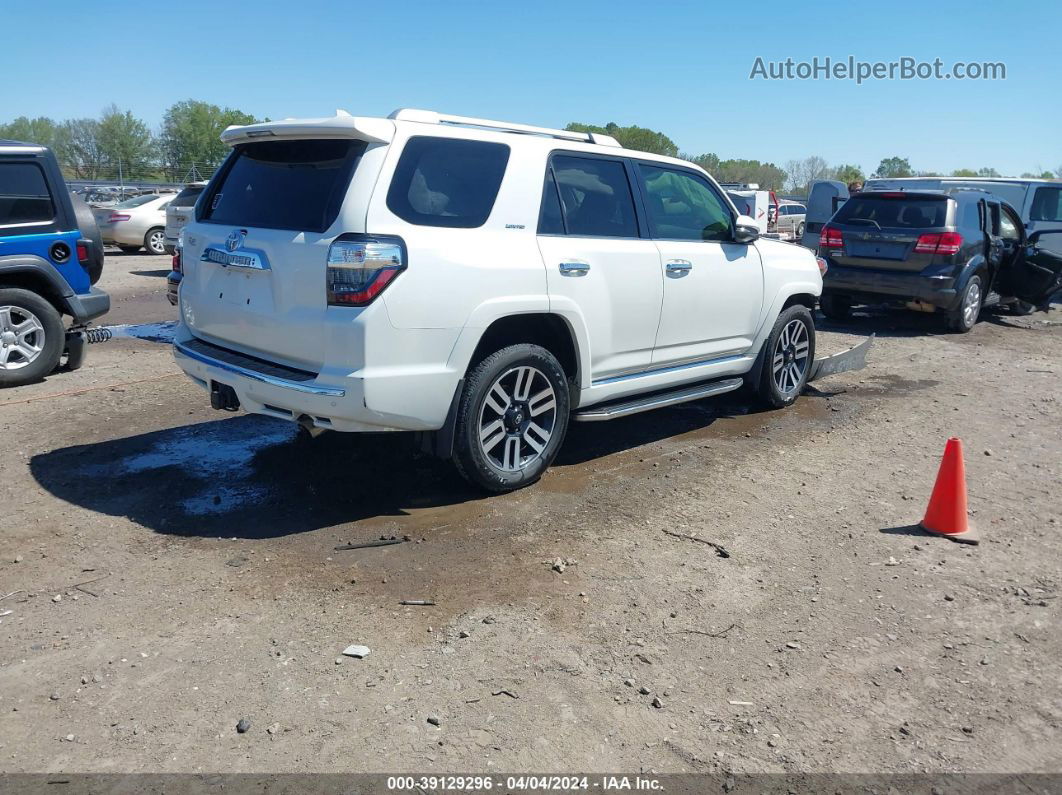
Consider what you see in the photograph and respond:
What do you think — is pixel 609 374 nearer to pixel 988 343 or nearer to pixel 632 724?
pixel 632 724

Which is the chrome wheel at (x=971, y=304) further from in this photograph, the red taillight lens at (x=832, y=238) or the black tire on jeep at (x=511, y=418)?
the black tire on jeep at (x=511, y=418)

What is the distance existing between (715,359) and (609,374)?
51.3 inches

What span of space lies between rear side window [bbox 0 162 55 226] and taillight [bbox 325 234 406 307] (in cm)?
471

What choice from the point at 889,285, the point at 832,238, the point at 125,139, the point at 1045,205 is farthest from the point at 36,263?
the point at 125,139

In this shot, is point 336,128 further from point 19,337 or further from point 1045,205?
point 1045,205

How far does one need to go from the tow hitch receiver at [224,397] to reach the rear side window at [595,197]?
7.27 feet

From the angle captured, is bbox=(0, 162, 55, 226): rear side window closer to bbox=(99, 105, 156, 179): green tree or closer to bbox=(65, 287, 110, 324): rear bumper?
bbox=(65, 287, 110, 324): rear bumper

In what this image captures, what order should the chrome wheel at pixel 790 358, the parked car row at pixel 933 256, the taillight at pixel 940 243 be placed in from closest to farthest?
the chrome wheel at pixel 790 358
the taillight at pixel 940 243
the parked car row at pixel 933 256

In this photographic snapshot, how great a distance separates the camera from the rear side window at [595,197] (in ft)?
17.9

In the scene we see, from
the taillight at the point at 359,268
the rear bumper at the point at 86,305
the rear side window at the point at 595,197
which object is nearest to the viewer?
the taillight at the point at 359,268

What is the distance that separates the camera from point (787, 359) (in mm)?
7512

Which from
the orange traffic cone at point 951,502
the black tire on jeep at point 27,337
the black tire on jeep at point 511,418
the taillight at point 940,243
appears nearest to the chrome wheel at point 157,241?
the black tire on jeep at point 27,337

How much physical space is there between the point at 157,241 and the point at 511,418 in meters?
18.0

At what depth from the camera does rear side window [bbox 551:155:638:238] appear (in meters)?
5.45
